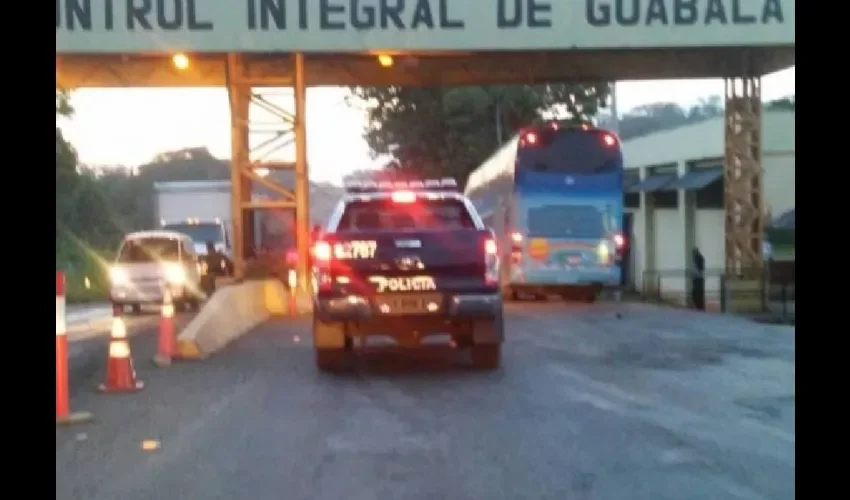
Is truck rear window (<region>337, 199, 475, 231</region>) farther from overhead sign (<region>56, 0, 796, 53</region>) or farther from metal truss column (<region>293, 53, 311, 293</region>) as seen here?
metal truss column (<region>293, 53, 311, 293</region>)

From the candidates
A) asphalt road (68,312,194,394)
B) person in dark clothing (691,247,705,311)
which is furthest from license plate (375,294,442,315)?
person in dark clothing (691,247,705,311)

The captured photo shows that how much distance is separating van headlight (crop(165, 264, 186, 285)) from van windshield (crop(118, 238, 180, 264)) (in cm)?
26

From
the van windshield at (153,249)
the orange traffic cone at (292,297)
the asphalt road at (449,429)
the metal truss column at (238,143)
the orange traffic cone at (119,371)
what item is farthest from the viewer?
the van windshield at (153,249)

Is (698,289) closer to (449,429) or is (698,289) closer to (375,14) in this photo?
(375,14)

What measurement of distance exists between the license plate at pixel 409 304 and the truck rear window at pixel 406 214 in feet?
3.56

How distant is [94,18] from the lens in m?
22.3

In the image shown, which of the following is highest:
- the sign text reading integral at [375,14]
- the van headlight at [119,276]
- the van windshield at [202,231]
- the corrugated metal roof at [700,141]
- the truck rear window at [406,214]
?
the sign text reading integral at [375,14]

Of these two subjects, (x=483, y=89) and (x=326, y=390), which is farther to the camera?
(x=483, y=89)

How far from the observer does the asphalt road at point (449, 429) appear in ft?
26.9

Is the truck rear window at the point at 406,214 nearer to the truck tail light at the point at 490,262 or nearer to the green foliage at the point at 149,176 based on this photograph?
the truck tail light at the point at 490,262

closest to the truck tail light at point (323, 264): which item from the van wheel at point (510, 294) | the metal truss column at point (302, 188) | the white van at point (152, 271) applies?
the metal truss column at point (302, 188)

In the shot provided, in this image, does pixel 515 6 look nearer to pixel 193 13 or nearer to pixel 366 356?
pixel 193 13
